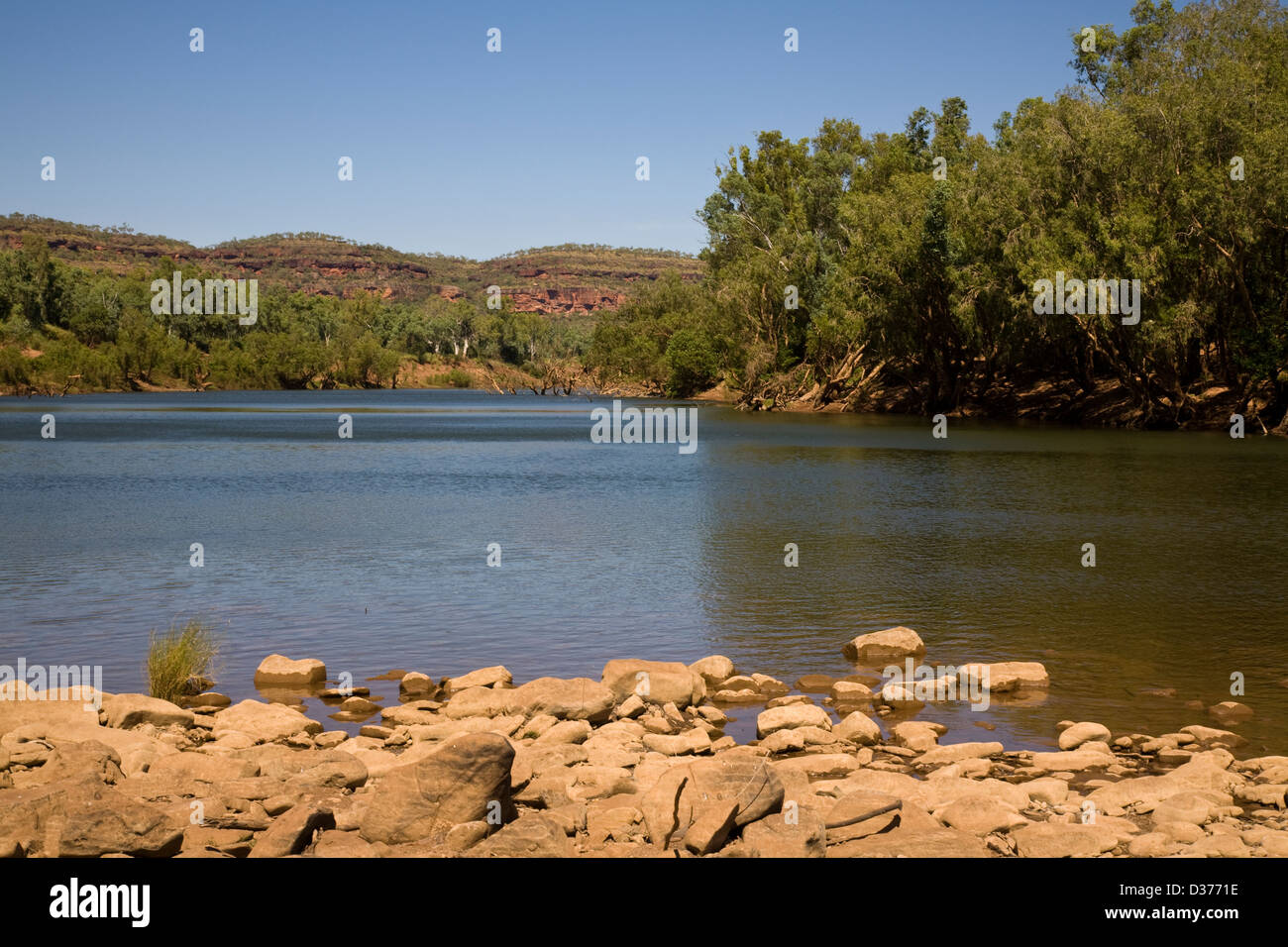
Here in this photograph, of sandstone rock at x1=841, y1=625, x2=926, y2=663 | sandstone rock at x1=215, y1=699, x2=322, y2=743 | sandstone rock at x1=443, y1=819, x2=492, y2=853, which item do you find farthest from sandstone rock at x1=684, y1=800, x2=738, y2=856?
sandstone rock at x1=841, y1=625, x2=926, y2=663

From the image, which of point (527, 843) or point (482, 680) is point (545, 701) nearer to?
point (482, 680)

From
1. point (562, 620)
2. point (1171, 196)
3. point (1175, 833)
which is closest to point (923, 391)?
point (1171, 196)

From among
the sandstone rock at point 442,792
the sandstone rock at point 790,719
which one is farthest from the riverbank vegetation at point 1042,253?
the sandstone rock at point 442,792

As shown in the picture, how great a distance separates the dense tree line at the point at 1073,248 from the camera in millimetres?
51219

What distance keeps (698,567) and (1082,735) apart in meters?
12.1

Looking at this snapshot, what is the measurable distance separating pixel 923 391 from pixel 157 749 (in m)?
79.3

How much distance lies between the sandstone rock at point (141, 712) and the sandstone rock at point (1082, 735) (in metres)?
8.76

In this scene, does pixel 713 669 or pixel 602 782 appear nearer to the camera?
pixel 602 782

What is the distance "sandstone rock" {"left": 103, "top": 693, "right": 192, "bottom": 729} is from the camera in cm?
1187

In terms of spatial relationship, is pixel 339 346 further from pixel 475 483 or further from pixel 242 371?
pixel 475 483

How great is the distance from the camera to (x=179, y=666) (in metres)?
13.7

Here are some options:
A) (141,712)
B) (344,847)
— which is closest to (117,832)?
(344,847)

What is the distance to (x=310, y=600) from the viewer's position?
19.6 meters

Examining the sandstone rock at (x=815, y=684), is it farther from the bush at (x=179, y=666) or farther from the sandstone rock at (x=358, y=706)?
the bush at (x=179, y=666)
